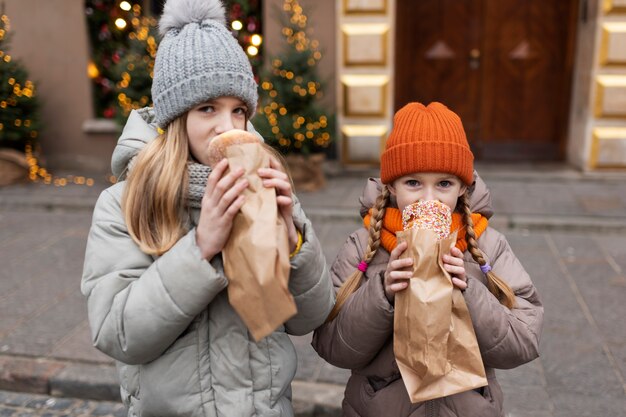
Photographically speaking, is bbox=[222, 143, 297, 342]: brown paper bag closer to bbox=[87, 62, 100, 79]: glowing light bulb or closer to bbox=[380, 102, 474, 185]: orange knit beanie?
bbox=[380, 102, 474, 185]: orange knit beanie

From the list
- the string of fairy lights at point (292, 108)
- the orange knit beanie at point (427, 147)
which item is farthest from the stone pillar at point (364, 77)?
the orange knit beanie at point (427, 147)

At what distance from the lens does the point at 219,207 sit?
5.09 ft

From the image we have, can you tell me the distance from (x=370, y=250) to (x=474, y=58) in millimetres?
6977

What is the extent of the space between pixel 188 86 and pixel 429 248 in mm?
806

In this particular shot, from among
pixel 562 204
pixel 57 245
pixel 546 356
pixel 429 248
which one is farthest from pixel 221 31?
pixel 562 204

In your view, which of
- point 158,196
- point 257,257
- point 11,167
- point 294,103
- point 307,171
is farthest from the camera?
point 11,167

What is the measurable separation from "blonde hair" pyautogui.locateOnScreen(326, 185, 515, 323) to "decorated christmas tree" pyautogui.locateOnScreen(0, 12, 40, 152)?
706 cm

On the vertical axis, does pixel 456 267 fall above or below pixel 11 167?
above

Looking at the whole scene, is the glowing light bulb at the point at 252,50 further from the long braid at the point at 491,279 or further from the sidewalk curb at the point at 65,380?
the long braid at the point at 491,279

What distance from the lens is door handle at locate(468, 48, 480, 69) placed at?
27.5ft

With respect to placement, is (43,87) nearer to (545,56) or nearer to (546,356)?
(545,56)

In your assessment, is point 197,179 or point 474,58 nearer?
point 197,179

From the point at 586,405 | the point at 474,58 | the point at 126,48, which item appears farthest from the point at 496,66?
the point at 586,405

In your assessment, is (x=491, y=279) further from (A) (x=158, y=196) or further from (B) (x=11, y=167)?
(B) (x=11, y=167)
